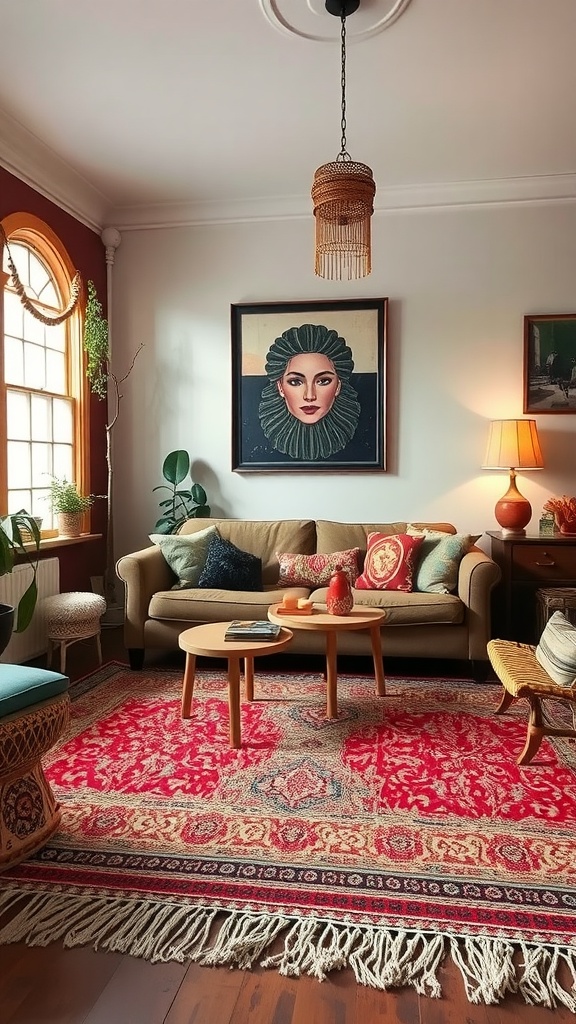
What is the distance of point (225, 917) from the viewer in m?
1.80

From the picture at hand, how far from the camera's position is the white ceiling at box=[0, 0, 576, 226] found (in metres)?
2.99

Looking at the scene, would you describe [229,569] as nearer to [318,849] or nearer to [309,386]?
[309,386]

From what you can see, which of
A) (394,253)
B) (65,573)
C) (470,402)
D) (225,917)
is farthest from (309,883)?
(394,253)

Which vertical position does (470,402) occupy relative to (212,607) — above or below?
above

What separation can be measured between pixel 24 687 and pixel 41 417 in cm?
286

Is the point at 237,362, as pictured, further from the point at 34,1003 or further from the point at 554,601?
the point at 34,1003

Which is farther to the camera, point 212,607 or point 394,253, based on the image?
point 394,253

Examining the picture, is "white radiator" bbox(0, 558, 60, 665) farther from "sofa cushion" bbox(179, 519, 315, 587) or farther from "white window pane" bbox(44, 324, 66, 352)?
"white window pane" bbox(44, 324, 66, 352)

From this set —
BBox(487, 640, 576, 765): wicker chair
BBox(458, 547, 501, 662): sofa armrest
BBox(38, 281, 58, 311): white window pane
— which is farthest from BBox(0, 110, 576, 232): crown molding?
BBox(487, 640, 576, 765): wicker chair

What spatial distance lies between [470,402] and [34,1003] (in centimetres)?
421

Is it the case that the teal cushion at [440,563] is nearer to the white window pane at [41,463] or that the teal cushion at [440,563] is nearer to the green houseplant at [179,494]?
the green houseplant at [179,494]

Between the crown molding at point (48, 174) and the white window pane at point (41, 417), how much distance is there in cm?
127

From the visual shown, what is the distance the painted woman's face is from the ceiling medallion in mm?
2139

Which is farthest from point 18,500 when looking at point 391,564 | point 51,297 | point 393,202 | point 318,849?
point 393,202
